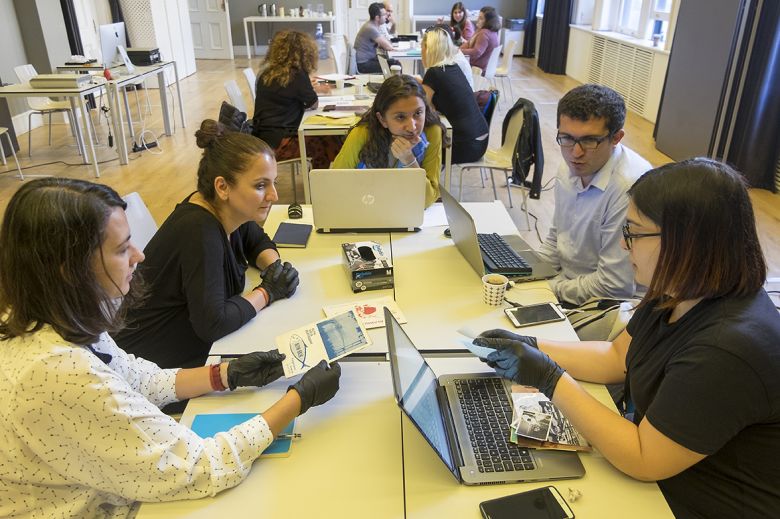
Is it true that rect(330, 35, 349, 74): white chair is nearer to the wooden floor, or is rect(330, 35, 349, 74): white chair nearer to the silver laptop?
the wooden floor

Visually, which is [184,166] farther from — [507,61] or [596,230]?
[507,61]

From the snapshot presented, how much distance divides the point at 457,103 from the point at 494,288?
2.50 meters

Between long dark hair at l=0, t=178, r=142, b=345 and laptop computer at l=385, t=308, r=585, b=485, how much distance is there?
1.90ft

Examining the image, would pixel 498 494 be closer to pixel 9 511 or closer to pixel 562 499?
pixel 562 499

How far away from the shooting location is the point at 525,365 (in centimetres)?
125

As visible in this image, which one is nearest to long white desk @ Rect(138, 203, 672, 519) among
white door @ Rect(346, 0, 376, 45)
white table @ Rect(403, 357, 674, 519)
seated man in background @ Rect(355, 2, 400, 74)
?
white table @ Rect(403, 357, 674, 519)

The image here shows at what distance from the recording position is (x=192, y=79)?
29.6 feet

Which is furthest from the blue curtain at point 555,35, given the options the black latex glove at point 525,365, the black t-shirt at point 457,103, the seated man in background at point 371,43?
the black latex glove at point 525,365

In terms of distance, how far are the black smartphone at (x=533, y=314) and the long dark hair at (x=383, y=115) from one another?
1246 millimetres

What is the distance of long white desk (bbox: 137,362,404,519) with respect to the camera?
1052 millimetres

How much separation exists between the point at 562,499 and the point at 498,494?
0.39 feet

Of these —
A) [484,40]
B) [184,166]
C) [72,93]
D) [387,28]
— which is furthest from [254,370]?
[387,28]

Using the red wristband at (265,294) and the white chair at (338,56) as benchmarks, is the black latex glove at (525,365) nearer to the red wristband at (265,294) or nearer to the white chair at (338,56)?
the red wristband at (265,294)

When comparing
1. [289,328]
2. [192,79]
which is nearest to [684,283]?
[289,328]
